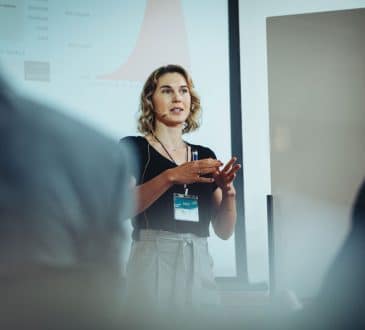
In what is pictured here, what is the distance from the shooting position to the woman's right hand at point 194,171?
1328mm

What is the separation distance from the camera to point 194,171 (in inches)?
52.9

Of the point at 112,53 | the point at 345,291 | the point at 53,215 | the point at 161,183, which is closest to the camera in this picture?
the point at 53,215

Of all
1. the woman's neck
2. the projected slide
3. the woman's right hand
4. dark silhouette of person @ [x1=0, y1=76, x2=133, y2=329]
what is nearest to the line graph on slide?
the projected slide

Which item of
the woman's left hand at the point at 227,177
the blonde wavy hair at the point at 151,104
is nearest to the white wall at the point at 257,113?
the woman's left hand at the point at 227,177

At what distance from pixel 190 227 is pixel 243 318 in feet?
0.92

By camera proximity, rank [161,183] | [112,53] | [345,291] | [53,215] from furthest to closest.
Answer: [112,53] < [161,183] < [345,291] < [53,215]

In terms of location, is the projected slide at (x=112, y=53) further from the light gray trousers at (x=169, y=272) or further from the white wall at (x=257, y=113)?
the light gray trousers at (x=169, y=272)

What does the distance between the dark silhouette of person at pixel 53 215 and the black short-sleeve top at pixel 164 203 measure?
277mm

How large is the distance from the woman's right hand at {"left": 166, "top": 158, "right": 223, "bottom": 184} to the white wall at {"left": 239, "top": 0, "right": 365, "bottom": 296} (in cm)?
10

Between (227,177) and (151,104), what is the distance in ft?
0.99

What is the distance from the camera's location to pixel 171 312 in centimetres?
127

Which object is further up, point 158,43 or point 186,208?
point 158,43

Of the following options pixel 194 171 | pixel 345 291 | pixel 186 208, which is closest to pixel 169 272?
pixel 186 208

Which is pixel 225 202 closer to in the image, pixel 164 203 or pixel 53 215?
pixel 164 203
